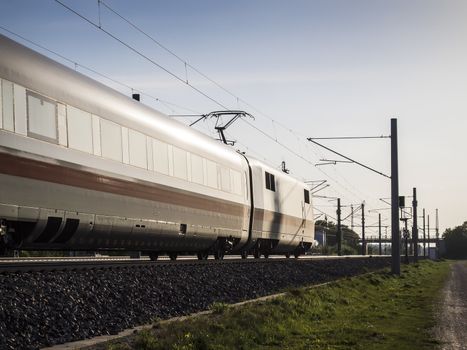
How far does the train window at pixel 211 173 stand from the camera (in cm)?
2430

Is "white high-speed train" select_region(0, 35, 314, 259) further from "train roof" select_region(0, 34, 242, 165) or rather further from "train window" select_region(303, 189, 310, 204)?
"train window" select_region(303, 189, 310, 204)

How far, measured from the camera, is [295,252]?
40.3m

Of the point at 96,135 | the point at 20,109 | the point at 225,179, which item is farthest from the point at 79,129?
the point at 225,179

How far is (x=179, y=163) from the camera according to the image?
2150 centimetres

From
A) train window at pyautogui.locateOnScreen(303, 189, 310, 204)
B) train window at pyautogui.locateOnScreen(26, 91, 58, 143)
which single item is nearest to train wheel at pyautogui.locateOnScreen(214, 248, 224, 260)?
train window at pyautogui.locateOnScreen(26, 91, 58, 143)

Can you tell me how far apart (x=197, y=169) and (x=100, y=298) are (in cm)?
1061

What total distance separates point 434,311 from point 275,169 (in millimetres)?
14274

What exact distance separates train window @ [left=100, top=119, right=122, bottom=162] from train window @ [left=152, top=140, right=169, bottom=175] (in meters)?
2.20

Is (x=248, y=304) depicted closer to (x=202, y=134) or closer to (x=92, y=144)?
(x=92, y=144)

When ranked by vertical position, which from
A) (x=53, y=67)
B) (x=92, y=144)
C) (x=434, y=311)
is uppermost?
(x=53, y=67)

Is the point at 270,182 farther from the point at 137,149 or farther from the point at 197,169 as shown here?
the point at 137,149

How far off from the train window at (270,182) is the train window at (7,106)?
19.9 metres

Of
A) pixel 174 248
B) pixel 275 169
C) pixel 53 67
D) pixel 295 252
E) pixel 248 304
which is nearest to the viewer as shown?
pixel 53 67

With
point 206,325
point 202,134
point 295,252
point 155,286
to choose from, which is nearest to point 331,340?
point 206,325
